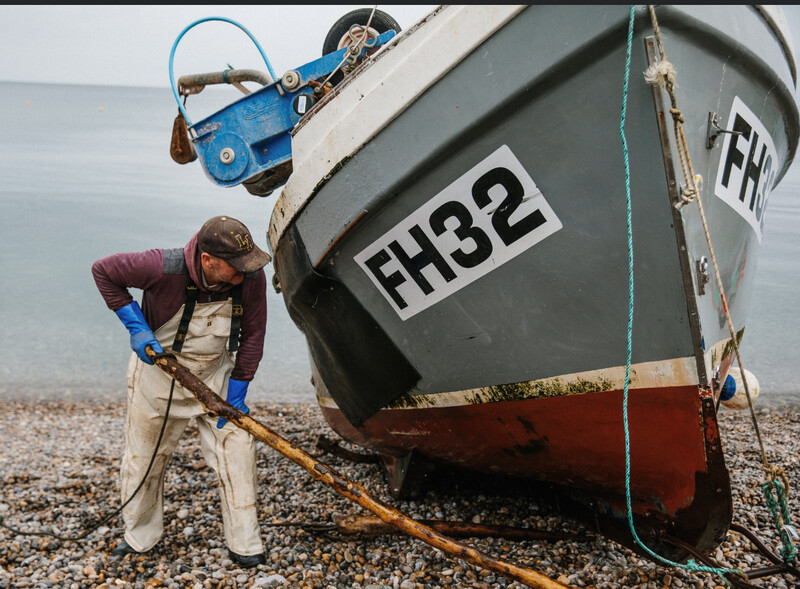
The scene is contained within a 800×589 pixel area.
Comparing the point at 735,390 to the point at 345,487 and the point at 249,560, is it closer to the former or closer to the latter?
the point at 345,487

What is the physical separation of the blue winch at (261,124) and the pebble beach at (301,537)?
2.18 m

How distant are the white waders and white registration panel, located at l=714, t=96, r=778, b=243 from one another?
2506mm

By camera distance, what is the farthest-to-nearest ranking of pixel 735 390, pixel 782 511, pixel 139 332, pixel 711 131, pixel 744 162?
pixel 735 390 → pixel 139 332 → pixel 744 162 → pixel 782 511 → pixel 711 131

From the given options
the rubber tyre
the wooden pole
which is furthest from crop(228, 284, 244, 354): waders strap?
the rubber tyre

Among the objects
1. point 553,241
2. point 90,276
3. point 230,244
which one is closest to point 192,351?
point 230,244

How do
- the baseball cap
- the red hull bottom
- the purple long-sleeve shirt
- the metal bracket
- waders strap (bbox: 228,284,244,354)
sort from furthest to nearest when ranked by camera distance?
waders strap (bbox: 228,284,244,354), the purple long-sleeve shirt, the baseball cap, the red hull bottom, the metal bracket

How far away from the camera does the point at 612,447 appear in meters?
3.00

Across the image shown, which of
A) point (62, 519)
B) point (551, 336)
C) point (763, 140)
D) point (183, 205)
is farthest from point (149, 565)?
point (183, 205)

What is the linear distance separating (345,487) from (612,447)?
126 centimetres

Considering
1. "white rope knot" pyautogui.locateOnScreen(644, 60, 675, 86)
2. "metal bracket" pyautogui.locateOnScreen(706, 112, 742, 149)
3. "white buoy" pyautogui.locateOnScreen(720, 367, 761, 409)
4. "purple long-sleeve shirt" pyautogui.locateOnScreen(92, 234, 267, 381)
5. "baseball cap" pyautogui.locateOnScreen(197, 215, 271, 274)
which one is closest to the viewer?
"white rope knot" pyautogui.locateOnScreen(644, 60, 675, 86)

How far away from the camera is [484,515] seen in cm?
416

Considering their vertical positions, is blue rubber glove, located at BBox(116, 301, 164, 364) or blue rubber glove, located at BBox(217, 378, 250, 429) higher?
blue rubber glove, located at BBox(116, 301, 164, 364)

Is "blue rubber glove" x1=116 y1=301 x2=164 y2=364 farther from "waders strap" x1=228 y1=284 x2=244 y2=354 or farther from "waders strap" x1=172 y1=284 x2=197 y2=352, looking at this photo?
"waders strap" x1=228 y1=284 x2=244 y2=354

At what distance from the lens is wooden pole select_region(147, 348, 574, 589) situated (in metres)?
2.79
